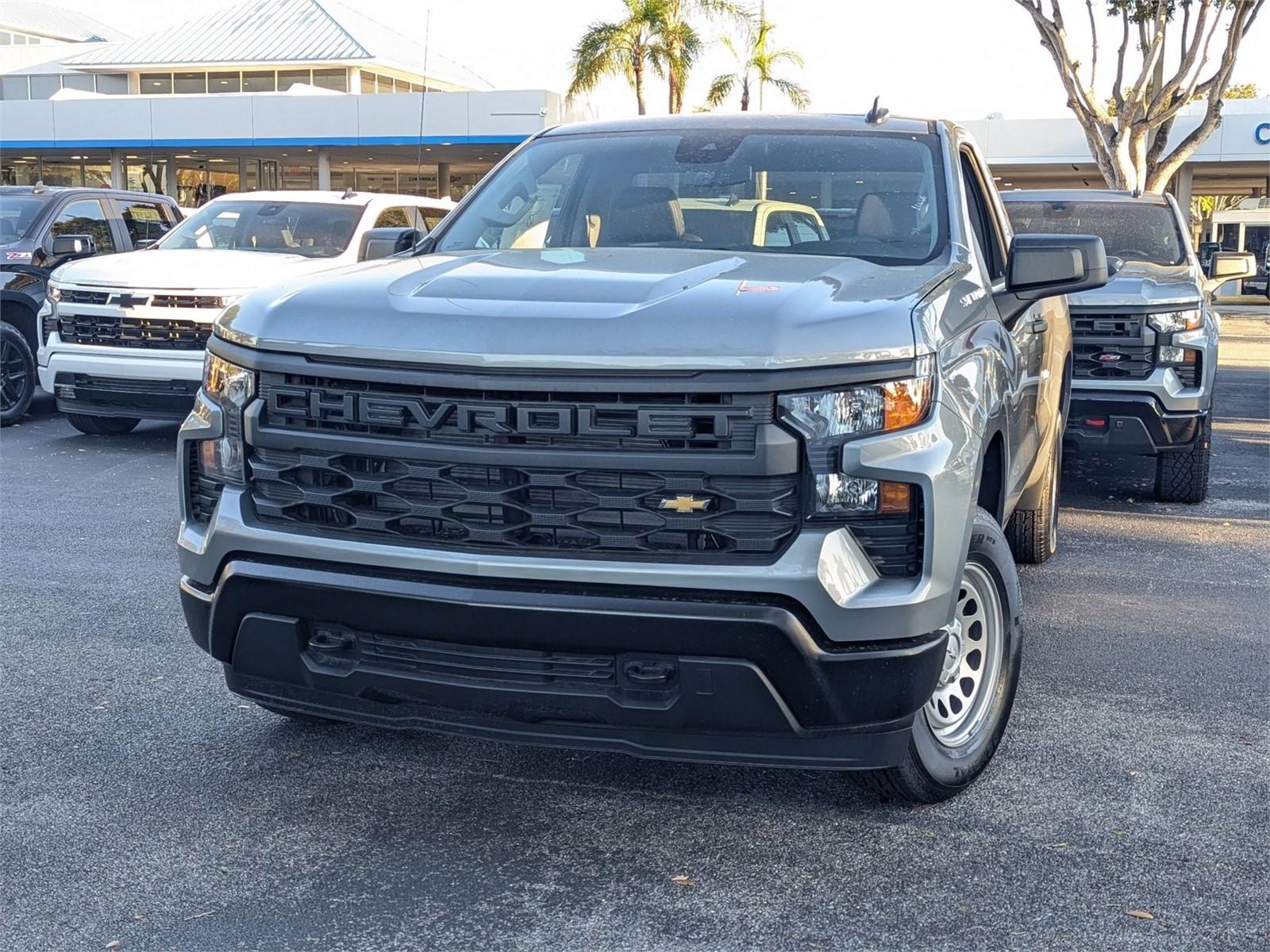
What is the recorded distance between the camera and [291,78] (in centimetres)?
5081

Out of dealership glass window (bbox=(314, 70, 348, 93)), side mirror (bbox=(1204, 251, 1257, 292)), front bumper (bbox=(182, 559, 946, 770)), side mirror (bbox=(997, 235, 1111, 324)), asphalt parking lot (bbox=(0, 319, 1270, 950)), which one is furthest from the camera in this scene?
dealership glass window (bbox=(314, 70, 348, 93))

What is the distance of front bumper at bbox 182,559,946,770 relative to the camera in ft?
10.6

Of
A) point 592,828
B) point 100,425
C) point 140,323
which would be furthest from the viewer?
point 100,425

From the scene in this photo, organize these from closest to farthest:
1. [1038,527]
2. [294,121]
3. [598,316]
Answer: [598,316] → [1038,527] → [294,121]

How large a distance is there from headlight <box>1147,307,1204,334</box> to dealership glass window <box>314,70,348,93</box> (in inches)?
1799

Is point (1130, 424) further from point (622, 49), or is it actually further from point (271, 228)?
point (622, 49)

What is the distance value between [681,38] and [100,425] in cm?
2893

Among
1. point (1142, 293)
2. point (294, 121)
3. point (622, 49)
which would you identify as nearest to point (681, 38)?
point (622, 49)

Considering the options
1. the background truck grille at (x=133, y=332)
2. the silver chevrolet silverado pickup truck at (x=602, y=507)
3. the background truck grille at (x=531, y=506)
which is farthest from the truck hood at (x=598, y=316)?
the background truck grille at (x=133, y=332)

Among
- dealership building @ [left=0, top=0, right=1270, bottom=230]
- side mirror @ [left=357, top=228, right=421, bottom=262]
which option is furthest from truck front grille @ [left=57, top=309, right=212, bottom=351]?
dealership building @ [left=0, top=0, right=1270, bottom=230]

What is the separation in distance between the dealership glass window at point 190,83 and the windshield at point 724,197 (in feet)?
167

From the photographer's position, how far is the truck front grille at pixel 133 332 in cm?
1006

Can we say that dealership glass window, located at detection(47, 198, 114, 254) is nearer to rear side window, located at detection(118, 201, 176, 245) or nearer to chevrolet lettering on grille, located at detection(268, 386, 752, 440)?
rear side window, located at detection(118, 201, 176, 245)

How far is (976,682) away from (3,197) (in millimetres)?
11003
